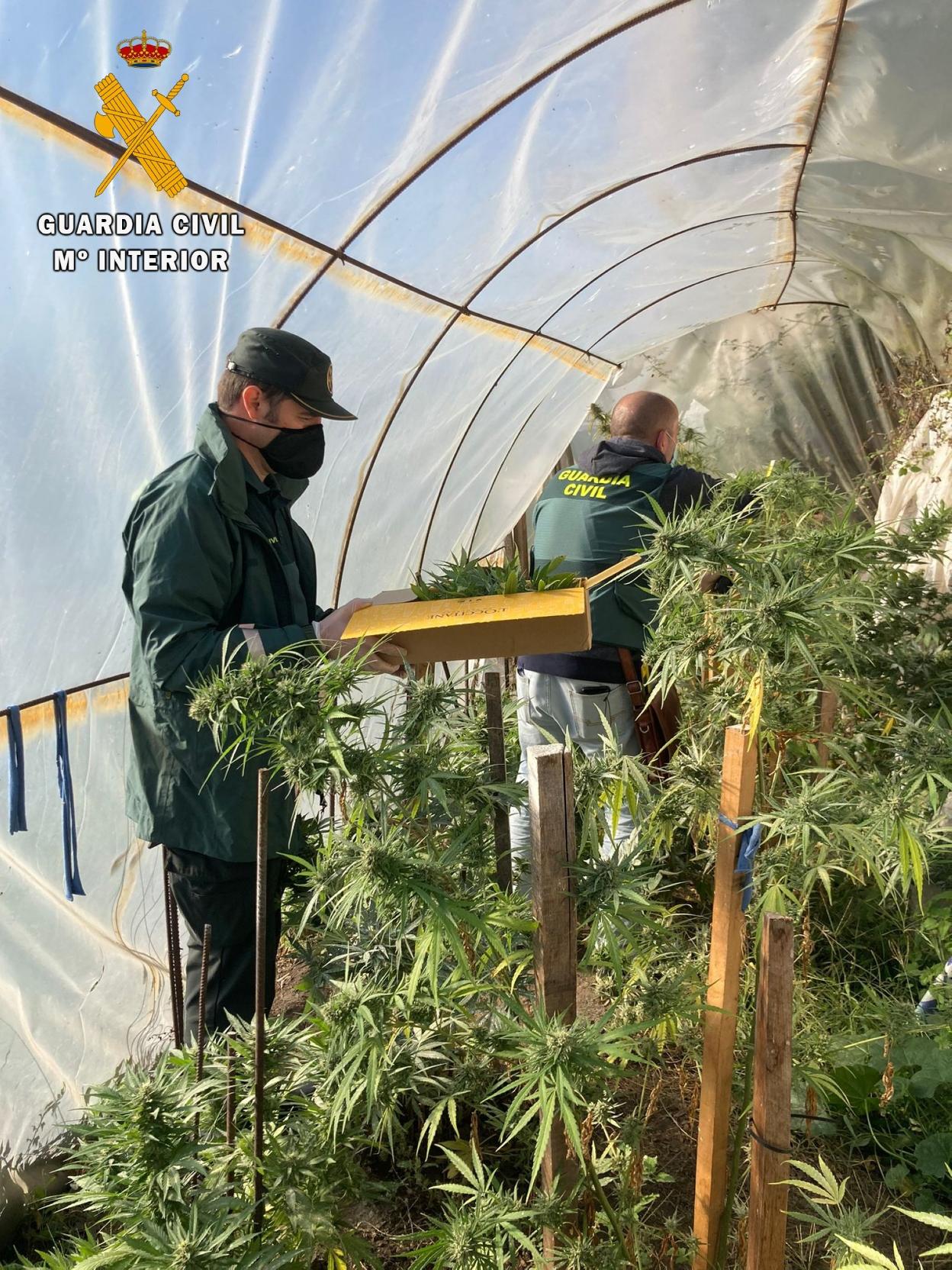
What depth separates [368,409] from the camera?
3.42m

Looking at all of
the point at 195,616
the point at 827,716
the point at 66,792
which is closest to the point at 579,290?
the point at 827,716

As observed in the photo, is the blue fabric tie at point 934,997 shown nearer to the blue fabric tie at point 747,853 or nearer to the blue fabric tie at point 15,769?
the blue fabric tie at point 747,853

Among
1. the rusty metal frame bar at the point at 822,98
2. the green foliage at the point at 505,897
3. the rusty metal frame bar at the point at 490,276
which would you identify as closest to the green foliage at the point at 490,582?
the green foliage at the point at 505,897

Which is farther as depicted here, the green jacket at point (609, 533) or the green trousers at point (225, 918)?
the green jacket at point (609, 533)

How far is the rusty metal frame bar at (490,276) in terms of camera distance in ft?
11.6

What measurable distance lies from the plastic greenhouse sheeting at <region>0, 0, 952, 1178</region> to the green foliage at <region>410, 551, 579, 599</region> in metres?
1.12

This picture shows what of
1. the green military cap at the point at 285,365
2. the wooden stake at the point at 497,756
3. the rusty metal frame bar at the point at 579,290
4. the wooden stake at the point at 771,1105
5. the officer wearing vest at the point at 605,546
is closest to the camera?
the wooden stake at the point at 771,1105

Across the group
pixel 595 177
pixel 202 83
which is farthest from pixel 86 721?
pixel 595 177

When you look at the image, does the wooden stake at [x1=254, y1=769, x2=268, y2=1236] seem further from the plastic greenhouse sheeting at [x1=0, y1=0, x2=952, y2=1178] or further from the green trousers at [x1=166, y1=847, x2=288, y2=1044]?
the plastic greenhouse sheeting at [x1=0, y1=0, x2=952, y2=1178]

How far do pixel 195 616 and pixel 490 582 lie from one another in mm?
695

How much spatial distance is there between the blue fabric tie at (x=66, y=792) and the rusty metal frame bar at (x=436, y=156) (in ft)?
4.41

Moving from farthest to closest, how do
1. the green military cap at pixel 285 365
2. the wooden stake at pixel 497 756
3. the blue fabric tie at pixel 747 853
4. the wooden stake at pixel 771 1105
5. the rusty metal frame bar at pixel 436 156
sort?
the rusty metal frame bar at pixel 436 156 → the green military cap at pixel 285 365 → the wooden stake at pixel 497 756 → the blue fabric tie at pixel 747 853 → the wooden stake at pixel 771 1105

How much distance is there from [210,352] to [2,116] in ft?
2.37

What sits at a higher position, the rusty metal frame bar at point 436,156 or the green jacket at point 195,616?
the rusty metal frame bar at point 436,156
